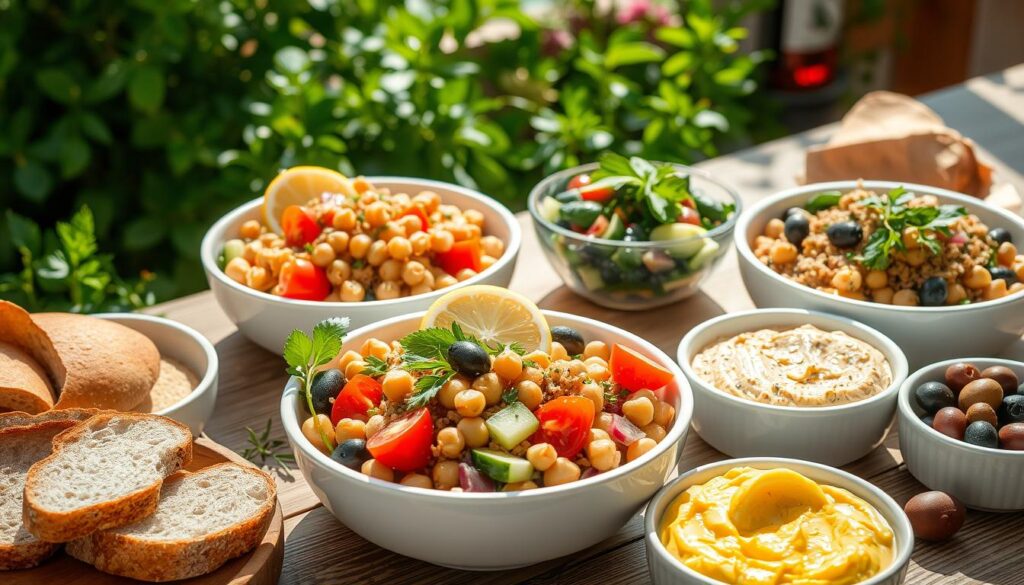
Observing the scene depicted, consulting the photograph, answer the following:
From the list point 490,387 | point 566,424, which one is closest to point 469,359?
point 490,387

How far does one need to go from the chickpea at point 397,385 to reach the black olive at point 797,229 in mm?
941

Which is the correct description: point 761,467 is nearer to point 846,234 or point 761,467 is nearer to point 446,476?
point 446,476

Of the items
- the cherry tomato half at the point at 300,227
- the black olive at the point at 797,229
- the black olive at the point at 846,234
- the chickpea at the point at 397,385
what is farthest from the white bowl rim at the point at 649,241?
the chickpea at the point at 397,385

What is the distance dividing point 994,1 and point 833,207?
394 centimetres

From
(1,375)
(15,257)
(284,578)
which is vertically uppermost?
(1,375)

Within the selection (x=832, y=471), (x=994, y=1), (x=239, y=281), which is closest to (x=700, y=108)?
(x=239, y=281)

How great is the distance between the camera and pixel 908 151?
265cm

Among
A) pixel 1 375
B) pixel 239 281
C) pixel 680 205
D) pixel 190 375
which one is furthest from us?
pixel 680 205

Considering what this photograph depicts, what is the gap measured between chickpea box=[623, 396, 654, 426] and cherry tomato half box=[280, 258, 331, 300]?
0.69 meters

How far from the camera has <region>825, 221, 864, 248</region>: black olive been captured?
204 centimetres

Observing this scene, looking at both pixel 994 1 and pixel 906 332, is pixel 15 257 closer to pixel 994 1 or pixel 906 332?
pixel 906 332

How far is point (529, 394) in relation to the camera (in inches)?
60.3

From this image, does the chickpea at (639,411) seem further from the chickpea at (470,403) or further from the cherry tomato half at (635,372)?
the chickpea at (470,403)

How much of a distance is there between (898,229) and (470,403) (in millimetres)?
975
